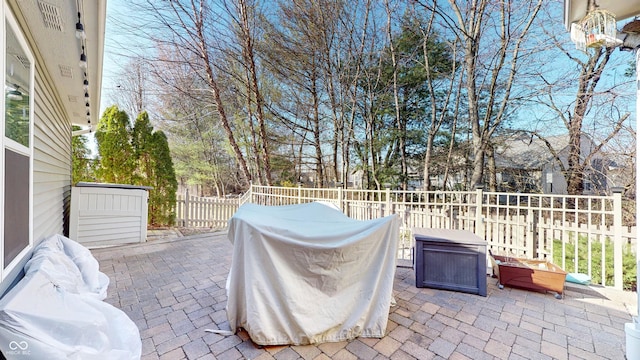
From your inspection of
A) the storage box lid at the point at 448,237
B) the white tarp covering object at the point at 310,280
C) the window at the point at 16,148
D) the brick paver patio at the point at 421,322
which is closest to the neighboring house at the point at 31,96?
the window at the point at 16,148

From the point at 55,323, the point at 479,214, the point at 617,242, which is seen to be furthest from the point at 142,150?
the point at 617,242

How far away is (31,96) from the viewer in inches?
95.3

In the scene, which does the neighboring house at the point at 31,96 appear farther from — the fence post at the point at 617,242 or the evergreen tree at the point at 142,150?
the fence post at the point at 617,242

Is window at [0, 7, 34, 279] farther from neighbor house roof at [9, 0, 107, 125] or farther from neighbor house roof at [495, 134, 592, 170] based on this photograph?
neighbor house roof at [495, 134, 592, 170]

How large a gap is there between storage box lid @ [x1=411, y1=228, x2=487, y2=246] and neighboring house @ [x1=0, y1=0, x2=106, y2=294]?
3647mm

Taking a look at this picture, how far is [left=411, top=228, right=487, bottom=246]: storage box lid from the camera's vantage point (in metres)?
2.97

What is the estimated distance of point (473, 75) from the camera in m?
6.81

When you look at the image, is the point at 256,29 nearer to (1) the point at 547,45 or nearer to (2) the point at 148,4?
(2) the point at 148,4

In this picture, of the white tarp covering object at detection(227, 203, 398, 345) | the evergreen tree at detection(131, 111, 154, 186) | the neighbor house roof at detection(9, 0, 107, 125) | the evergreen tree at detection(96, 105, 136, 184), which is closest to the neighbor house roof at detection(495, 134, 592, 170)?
the white tarp covering object at detection(227, 203, 398, 345)

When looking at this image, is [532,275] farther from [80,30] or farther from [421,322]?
[80,30]

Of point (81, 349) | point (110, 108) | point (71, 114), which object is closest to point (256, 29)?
point (110, 108)

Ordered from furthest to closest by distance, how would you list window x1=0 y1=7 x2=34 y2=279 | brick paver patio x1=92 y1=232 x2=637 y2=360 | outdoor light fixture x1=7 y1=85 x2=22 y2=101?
brick paver patio x1=92 y1=232 x2=637 y2=360 < outdoor light fixture x1=7 y1=85 x2=22 y2=101 < window x1=0 y1=7 x2=34 y2=279

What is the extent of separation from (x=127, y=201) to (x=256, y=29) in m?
6.98

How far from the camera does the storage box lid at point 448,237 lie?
2.97 meters
